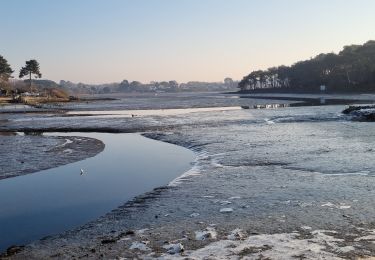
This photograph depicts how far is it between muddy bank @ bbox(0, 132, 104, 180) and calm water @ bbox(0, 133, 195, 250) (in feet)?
2.99

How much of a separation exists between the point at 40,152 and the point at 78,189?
10.4m

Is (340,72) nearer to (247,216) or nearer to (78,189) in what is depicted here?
(78,189)

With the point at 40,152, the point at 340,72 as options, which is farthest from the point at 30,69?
the point at 40,152

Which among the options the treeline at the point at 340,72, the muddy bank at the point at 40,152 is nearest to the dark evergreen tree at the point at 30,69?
the treeline at the point at 340,72

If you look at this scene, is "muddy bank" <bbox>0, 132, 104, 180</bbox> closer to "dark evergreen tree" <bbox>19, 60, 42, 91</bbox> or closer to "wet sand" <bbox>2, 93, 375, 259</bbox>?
"wet sand" <bbox>2, 93, 375, 259</bbox>

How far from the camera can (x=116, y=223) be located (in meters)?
10.5

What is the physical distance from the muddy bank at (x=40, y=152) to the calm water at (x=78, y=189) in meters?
0.91

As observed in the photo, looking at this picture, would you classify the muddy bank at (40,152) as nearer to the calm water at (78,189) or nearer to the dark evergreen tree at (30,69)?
the calm water at (78,189)

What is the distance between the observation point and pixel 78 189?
14898 mm

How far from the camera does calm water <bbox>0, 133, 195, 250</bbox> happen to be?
1087 centimetres

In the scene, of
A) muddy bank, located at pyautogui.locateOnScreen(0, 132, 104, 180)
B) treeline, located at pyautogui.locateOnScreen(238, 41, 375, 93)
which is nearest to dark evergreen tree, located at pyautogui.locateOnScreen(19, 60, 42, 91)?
treeline, located at pyautogui.locateOnScreen(238, 41, 375, 93)

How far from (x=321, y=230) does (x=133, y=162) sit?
12584 mm

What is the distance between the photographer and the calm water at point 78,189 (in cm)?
1087

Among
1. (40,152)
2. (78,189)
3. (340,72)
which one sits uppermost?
(340,72)
